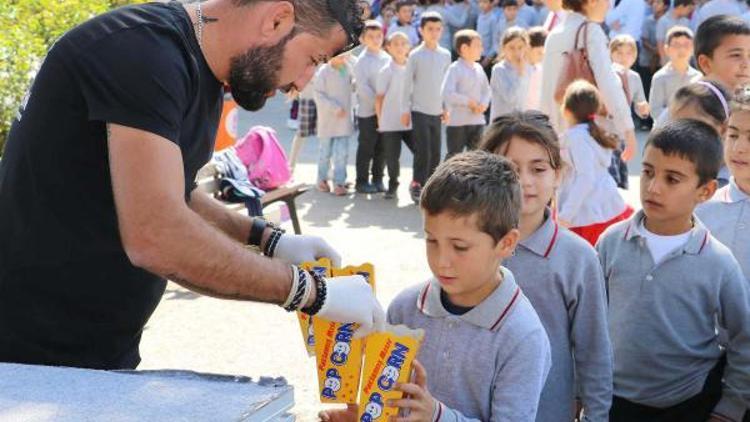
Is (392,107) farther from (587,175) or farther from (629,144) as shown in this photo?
(587,175)

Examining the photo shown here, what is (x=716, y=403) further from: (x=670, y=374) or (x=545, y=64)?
(x=545, y=64)

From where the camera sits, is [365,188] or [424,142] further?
[365,188]

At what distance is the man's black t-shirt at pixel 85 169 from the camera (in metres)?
2.18

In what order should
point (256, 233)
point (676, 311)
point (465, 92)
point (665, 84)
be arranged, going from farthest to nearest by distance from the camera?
point (465, 92)
point (665, 84)
point (676, 311)
point (256, 233)


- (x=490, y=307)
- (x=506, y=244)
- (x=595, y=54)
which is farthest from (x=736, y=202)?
(x=595, y=54)

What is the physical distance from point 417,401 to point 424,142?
7.63 m

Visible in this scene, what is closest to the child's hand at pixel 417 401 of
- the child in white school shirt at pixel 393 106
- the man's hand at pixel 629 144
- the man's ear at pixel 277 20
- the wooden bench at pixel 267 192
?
the man's ear at pixel 277 20

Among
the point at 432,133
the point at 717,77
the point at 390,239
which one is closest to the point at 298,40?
the point at 717,77

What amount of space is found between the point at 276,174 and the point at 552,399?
4.93 metres

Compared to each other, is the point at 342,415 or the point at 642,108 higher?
the point at 642,108

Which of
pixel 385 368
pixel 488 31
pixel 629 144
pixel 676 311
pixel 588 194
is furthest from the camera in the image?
pixel 488 31

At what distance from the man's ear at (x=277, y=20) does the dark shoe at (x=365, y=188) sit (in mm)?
7830

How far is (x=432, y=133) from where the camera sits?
32.1 feet

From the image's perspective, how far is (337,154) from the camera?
10.1 meters
